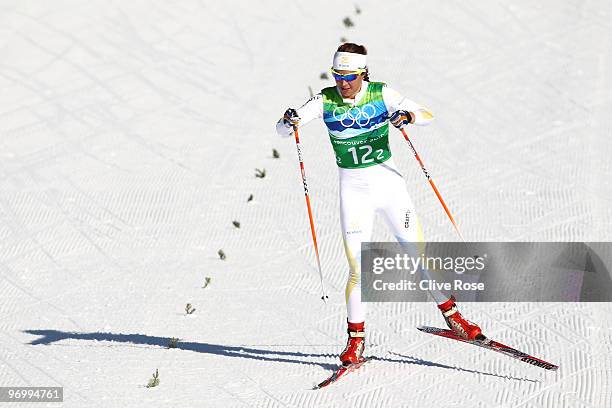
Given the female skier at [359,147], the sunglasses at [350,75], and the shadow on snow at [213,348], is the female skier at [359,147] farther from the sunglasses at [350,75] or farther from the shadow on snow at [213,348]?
the shadow on snow at [213,348]

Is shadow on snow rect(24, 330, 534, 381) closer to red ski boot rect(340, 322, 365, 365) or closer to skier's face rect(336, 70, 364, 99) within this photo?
red ski boot rect(340, 322, 365, 365)

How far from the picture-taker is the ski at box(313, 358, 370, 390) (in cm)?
833

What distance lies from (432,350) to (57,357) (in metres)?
3.10

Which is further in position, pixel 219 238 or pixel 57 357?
Result: pixel 219 238

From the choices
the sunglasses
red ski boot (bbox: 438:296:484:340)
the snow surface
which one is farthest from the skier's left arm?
the snow surface

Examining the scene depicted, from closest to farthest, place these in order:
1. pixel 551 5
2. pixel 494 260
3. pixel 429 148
A: pixel 494 260, pixel 429 148, pixel 551 5

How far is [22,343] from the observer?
9352 millimetres

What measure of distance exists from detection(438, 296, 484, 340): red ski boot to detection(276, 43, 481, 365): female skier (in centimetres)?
17

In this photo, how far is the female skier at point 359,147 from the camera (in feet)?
26.7

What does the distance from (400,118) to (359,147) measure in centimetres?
40

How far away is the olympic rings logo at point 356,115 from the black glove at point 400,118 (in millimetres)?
160

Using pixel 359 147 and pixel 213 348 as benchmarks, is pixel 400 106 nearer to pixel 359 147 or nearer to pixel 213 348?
pixel 359 147

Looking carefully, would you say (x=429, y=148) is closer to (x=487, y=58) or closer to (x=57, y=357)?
(x=487, y=58)

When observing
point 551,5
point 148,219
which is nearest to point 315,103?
point 148,219
